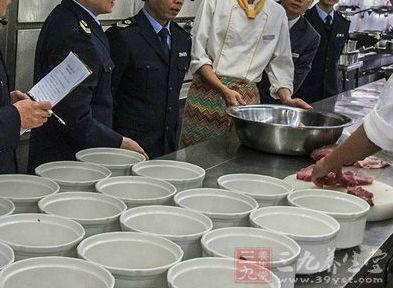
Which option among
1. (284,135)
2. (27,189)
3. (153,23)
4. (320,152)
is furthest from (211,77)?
(27,189)

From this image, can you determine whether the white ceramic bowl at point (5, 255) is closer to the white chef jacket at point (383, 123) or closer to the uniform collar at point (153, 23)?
the white chef jacket at point (383, 123)

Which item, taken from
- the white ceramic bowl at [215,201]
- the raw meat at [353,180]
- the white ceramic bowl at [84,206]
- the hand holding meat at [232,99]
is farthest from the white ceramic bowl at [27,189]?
the hand holding meat at [232,99]

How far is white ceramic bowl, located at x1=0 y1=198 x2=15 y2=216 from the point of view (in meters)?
1.61

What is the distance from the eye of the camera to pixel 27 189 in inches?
72.0

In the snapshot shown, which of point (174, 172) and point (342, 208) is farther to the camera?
point (174, 172)

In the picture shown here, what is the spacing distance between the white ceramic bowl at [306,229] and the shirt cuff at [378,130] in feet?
1.35

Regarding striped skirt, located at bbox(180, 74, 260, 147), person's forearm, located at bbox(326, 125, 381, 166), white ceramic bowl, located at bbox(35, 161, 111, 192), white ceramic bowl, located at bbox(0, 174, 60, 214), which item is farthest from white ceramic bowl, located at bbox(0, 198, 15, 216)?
striped skirt, located at bbox(180, 74, 260, 147)

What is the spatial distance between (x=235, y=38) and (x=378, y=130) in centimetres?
168

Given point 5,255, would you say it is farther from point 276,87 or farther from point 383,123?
point 276,87

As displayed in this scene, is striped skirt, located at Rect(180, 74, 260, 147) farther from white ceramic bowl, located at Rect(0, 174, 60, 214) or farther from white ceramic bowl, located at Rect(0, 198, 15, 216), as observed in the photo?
white ceramic bowl, located at Rect(0, 198, 15, 216)

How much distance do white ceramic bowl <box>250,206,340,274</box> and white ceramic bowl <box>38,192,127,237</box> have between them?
0.37 meters

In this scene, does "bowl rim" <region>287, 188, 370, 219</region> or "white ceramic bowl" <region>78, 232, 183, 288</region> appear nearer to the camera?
"white ceramic bowl" <region>78, 232, 183, 288</region>

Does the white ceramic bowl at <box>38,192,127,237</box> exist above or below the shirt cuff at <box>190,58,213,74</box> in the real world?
below

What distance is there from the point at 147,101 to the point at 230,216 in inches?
65.9
